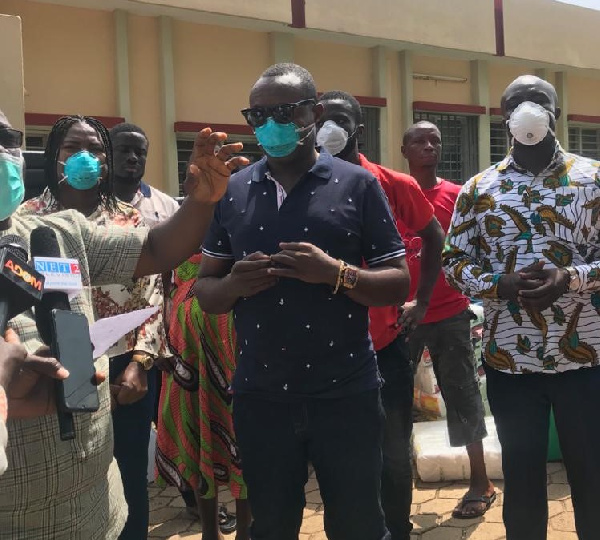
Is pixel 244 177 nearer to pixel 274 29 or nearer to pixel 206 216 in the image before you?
pixel 206 216

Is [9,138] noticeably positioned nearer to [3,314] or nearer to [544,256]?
[3,314]

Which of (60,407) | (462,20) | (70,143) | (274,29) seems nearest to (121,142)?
(70,143)

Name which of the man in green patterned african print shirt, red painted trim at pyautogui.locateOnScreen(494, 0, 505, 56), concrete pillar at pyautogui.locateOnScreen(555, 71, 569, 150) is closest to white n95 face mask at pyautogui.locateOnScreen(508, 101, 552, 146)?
the man in green patterned african print shirt

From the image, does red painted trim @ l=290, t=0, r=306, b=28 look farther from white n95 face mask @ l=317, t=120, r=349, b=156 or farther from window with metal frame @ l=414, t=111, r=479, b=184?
white n95 face mask @ l=317, t=120, r=349, b=156

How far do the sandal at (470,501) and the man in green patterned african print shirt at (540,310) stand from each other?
3.54ft

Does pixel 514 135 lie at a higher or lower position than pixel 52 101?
lower

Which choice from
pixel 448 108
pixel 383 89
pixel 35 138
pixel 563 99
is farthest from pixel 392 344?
pixel 563 99

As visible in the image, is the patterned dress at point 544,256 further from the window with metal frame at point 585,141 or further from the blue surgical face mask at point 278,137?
the window with metal frame at point 585,141

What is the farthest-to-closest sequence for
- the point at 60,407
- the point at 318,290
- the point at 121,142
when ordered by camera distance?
the point at 121,142, the point at 318,290, the point at 60,407

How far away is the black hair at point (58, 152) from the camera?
2717 millimetres

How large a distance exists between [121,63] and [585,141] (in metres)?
9.95

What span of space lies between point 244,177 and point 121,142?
161cm

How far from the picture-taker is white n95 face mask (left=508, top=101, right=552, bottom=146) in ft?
8.32

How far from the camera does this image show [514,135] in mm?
2584
